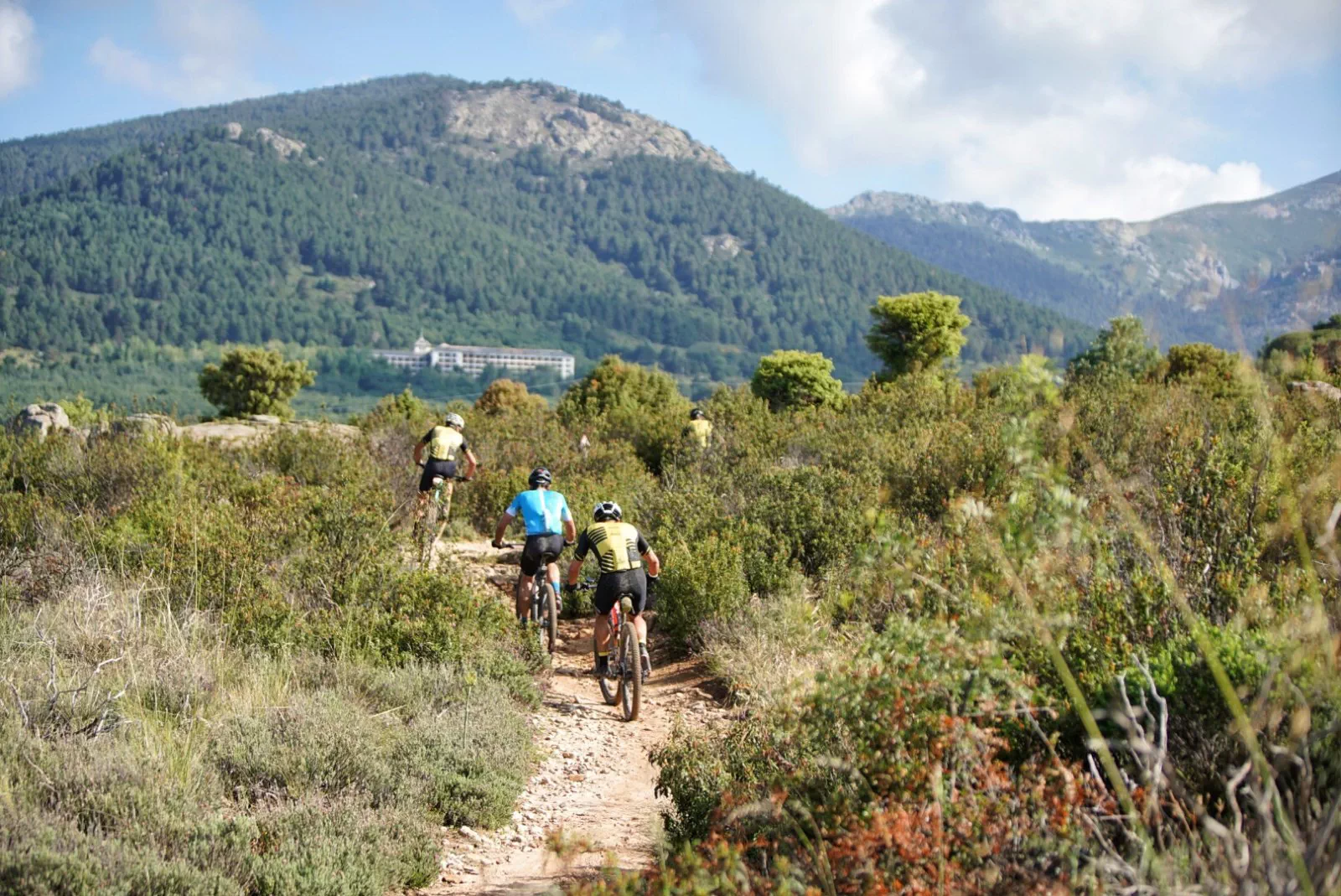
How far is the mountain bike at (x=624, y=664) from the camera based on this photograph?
7066 mm

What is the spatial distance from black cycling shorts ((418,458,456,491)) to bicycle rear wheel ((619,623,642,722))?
4.75 m

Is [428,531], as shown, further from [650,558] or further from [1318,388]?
[1318,388]

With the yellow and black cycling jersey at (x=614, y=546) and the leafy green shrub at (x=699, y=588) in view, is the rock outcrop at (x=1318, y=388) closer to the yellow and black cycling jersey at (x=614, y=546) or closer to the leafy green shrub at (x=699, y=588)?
the leafy green shrub at (x=699, y=588)

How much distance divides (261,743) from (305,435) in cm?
A: 940

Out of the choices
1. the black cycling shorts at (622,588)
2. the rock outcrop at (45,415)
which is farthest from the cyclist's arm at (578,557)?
the rock outcrop at (45,415)

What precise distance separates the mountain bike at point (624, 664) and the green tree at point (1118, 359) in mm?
8029

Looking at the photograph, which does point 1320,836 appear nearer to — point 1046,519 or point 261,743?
point 1046,519

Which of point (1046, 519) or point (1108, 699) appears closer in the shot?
point (1046, 519)

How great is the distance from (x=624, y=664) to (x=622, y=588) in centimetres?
53

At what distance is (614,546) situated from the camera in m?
7.23

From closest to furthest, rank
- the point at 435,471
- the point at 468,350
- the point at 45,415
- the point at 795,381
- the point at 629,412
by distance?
1. the point at 435,471
2. the point at 45,415
3. the point at 629,412
4. the point at 795,381
5. the point at 468,350

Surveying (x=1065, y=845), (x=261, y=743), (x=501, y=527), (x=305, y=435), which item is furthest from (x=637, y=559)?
(x=305, y=435)

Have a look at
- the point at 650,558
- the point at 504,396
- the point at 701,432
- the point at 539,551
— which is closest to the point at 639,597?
the point at 650,558

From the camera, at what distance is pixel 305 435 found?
13.9 metres
